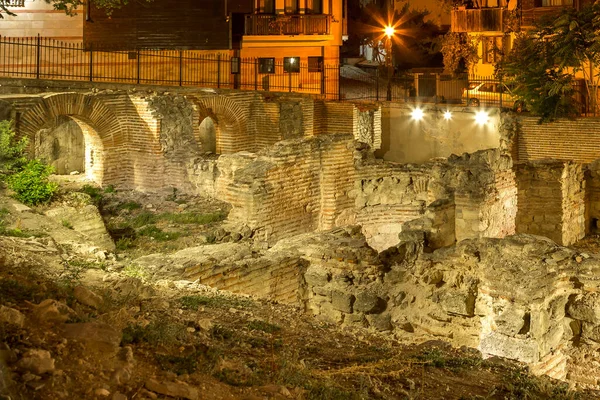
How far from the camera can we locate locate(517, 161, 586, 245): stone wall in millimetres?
16703

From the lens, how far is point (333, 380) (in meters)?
6.21

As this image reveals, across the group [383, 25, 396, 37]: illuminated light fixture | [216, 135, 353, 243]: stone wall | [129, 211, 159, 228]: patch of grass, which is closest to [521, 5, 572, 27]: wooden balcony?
[383, 25, 396, 37]: illuminated light fixture

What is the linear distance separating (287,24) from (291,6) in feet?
4.01

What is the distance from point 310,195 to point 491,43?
17.7m

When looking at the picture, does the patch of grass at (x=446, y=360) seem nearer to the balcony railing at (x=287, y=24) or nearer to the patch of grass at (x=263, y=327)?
the patch of grass at (x=263, y=327)

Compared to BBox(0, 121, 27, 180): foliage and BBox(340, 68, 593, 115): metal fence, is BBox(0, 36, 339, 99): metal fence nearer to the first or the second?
BBox(340, 68, 593, 115): metal fence

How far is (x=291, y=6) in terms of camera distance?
30.8 m

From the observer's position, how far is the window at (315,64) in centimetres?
2988

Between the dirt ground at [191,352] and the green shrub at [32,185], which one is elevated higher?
the green shrub at [32,185]

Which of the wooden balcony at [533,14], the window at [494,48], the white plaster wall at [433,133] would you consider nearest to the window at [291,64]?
the white plaster wall at [433,133]

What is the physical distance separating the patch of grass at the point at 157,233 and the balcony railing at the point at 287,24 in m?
16.6

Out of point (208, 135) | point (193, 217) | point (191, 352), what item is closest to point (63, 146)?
point (208, 135)

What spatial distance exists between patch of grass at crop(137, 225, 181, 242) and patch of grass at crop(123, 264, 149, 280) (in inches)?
115

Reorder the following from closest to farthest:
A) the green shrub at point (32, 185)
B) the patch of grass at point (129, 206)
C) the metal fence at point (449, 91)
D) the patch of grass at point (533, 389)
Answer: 1. the patch of grass at point (533, 389)
2. the green shrub at point (32, 185)
3. the patch of grass at point (129, 206)
4. the metal fence at point (449, 91)
